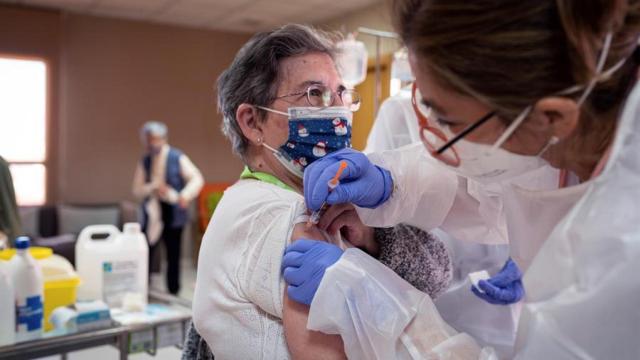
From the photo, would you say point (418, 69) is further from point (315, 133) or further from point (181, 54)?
point (181, 54)

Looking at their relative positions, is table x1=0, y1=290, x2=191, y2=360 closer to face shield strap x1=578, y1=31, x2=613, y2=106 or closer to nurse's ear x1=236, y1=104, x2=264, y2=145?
nurse's ear x1=236, y1=104, x2=264, y2=145

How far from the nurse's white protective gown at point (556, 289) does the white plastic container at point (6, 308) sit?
1.11 meters

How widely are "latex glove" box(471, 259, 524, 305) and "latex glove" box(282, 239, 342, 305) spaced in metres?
0.56

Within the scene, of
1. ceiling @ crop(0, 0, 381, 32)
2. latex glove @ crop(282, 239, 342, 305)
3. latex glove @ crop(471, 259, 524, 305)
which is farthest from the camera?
ceiling @ crop(0, 0, 381, 32)

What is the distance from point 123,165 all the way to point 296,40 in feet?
19.0

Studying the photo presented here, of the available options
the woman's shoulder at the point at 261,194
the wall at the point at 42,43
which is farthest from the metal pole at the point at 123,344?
the wall at the point at 42,43

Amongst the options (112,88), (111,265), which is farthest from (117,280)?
(112,88)

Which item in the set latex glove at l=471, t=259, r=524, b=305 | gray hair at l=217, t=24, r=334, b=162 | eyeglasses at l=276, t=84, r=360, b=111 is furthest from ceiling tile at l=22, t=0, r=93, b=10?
latex glove at l=471, t=259, r=524, b=305

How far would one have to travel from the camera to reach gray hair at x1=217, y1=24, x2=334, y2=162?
1214 mm

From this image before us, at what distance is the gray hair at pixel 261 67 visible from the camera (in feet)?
3.98

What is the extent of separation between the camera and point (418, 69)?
826mm

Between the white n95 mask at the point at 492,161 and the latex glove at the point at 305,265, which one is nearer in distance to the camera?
the white n95 mask at the point at 492,161

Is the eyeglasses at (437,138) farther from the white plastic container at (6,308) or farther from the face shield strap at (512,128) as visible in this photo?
the white plastic container at (6,308)

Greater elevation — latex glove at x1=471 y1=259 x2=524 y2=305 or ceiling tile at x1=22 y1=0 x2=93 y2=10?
ceiling tile at x1=22 y1=0 x2=93 y2=10
